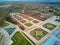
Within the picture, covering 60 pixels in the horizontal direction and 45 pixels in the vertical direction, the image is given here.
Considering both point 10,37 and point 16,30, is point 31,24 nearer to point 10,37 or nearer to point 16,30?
point 16,30

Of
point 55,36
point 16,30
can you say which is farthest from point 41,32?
point 16,30

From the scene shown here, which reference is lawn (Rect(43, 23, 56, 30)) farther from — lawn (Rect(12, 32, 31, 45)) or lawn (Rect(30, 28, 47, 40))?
lawn (Rect(12, 32, 31, 45))

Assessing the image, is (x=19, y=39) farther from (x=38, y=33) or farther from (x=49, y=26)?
(x=49, y=26)

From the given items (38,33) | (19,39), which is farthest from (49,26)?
(19,39)

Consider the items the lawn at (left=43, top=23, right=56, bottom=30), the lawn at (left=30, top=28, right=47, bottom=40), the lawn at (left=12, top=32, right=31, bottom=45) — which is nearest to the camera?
the lawn at (left=12, top=32, right=31, bottom=45)

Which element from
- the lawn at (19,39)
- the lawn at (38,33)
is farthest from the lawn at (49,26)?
the lawn at (19,39)

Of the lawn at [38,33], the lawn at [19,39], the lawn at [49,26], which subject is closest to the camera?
the lawn at [19,39]

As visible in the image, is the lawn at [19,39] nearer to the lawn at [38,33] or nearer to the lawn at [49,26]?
the lawn at [38,33]

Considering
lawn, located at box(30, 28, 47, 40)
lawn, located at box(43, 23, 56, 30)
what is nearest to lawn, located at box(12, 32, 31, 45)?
lawn, located at box(30, 28, 47, 40)
